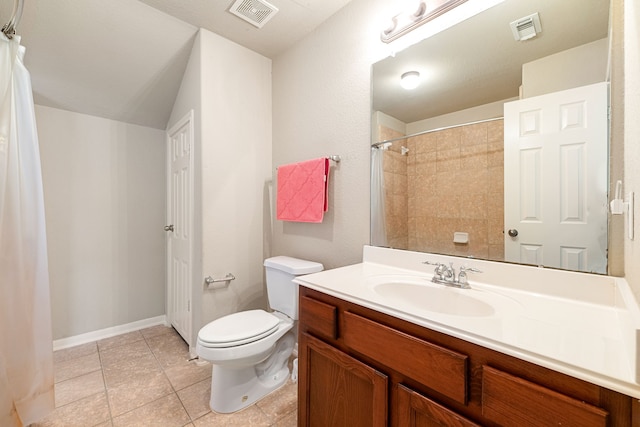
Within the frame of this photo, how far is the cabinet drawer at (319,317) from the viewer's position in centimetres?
100

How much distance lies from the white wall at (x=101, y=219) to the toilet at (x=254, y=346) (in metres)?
1.39

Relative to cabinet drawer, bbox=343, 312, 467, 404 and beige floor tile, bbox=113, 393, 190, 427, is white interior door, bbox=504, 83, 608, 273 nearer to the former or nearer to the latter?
cabinet drawer, bbox=343, 312, 467, 404

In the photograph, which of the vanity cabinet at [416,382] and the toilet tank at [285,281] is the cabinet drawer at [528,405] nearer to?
the vanity cabinet at [416,382]

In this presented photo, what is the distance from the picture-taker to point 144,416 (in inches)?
54.8

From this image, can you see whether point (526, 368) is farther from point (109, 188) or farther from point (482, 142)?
point (109, 188)

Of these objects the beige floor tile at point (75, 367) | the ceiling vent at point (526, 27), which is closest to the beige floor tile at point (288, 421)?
the beige floor tile at point (75, 367)

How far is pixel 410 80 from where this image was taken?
1405mm

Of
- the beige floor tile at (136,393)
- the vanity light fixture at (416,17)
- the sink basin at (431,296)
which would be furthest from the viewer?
the beige floor tile at (136,393)

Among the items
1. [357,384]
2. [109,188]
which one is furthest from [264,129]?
[357,384]

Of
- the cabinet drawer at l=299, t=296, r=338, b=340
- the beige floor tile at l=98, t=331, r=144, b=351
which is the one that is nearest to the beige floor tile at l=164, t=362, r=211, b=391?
the beige floor tile at l=98, t=331, r=144, b=351

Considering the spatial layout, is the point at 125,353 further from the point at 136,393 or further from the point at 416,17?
the point at 416,17

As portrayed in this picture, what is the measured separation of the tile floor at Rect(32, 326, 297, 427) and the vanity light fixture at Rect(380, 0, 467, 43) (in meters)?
2.11

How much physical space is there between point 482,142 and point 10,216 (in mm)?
2172

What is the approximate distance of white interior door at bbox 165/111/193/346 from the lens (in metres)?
2.02
